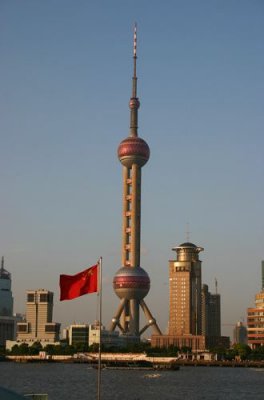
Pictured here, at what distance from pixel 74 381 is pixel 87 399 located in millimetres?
44830

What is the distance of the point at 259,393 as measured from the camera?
11969cm

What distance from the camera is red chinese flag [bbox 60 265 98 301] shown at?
160 ft

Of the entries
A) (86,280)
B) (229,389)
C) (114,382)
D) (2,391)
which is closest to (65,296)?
(86,280)

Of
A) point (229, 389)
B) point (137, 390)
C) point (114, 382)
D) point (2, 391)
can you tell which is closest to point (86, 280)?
point (2, 391)

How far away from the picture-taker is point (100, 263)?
50469mm

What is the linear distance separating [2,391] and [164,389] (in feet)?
299

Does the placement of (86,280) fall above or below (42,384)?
above

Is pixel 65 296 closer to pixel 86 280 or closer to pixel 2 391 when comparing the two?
pixel 86 280

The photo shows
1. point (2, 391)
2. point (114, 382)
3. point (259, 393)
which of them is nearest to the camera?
point (2, 391)

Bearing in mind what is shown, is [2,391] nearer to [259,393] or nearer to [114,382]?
[259,393]

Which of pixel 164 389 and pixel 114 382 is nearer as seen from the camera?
pixel 164 389

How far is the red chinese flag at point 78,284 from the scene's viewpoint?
48844mm

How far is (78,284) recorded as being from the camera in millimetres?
48906

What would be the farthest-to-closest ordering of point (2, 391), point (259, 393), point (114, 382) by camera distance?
point (114, 382) → point (259, 393) → point (2, 391)
